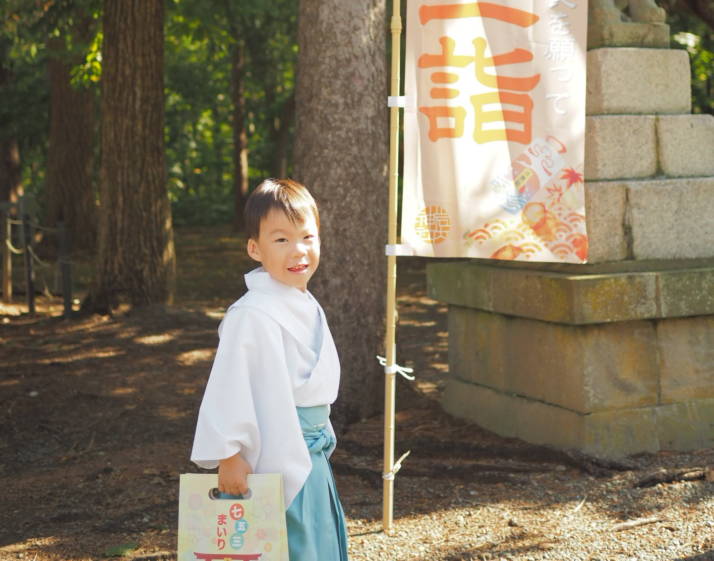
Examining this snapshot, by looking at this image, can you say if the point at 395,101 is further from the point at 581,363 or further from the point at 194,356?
the point at 194,356

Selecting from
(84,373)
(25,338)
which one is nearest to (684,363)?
(84,373)

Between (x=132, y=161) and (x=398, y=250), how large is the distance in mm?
6069

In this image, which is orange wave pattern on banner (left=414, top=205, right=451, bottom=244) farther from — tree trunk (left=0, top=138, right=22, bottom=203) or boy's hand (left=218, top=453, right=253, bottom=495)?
tree trunk (left=0, top=138, right=22, bottom=203)

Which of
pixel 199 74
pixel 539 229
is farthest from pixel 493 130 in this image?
pixel 199 74

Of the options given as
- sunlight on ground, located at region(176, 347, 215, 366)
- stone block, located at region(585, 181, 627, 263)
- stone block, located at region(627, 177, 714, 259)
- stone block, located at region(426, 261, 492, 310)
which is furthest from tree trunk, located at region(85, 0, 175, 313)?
stone block, located at region(627, 177, 714, 259)

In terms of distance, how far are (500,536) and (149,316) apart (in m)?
6.21

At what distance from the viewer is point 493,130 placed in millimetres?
4848

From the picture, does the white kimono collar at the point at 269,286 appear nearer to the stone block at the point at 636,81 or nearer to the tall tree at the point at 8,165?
the stone block at the point at 636,81

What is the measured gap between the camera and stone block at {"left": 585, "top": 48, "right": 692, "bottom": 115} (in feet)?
18.4

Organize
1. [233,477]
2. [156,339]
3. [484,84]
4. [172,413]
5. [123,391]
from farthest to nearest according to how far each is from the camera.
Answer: [156,339] → [123,391] → [172,413] → [484,84] → [233,477]

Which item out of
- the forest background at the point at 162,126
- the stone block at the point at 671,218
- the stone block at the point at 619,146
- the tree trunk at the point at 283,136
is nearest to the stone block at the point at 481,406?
the forest background at the point at 162,126

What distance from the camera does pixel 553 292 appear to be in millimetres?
5512

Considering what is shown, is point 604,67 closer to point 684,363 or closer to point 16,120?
point 684,363

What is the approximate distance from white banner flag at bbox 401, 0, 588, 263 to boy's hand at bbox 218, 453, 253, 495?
2168 mm
